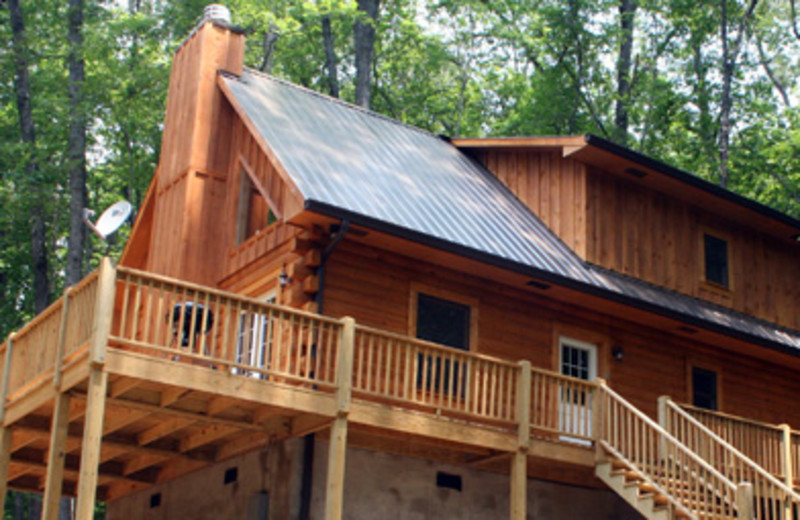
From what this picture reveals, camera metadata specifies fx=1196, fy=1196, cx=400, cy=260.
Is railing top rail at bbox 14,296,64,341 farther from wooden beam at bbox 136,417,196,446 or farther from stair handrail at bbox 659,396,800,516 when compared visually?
stair handrail at bbox 659,396,800,516

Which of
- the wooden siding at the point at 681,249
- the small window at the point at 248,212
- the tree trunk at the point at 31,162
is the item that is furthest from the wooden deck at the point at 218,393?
the tree trunk at the point at 31,162

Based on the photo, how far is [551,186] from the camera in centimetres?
2394

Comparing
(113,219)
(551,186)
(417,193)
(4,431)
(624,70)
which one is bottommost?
(4,431)

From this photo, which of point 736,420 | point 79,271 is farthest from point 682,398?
point 79,271

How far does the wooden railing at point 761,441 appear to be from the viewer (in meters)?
19.9

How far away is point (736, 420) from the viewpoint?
66.4 ft

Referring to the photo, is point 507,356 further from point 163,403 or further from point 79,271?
point 79,271

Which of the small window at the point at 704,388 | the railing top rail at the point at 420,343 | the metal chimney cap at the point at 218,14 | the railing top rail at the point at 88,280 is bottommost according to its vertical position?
the railing top rail at the point at 420,343

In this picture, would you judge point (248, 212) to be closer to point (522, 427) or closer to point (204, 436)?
point (204, 436)

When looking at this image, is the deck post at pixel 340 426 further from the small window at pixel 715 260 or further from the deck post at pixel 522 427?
the small window at pixel 715 260

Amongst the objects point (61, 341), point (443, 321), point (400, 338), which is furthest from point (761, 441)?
point (61, 341)

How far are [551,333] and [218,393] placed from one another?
775 centimetres

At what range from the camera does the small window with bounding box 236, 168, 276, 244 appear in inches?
849

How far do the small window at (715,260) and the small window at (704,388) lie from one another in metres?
2.27
